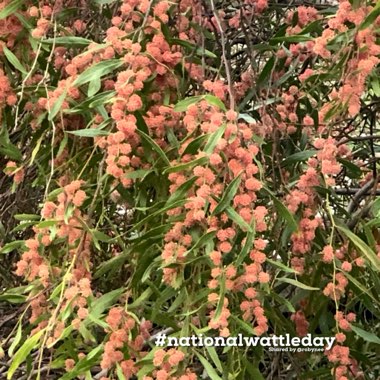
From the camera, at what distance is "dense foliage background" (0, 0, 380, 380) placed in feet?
2.19

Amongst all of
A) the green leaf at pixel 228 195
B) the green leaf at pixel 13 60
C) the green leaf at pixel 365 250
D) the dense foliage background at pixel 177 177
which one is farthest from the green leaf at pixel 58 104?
the green leaf at pixel 365 250

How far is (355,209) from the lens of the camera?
115 cm

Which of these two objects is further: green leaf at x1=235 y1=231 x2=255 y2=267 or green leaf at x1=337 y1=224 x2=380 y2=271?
green leaf at x1=337 y1=224 x2=380 y2=271

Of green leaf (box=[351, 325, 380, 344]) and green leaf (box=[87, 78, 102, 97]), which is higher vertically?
green leaf (box=[87, 78, 102, 97])

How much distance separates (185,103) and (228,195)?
13cm

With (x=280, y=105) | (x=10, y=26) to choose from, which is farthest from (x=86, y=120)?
(x=280, y=105)

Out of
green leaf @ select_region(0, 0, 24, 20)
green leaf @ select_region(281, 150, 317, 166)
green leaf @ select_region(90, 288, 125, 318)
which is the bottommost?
green leaf @ select_region(281, 150, 317, 166)

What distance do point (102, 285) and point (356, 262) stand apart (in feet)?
1.43

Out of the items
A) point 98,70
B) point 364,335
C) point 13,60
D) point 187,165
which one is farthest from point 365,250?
point 13,60

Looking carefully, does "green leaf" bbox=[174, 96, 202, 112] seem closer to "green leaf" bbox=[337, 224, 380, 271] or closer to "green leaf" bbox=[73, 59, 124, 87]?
"green leaf" bbox=[73, 59, 124, 87]

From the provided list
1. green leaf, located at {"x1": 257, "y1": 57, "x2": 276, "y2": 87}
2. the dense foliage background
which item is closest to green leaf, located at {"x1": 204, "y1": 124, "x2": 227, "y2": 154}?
the dense foliage background

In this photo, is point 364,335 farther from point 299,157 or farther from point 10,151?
point 10,151

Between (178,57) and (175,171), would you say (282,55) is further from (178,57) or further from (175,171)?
(175,171)

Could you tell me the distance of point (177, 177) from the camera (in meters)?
0.70
